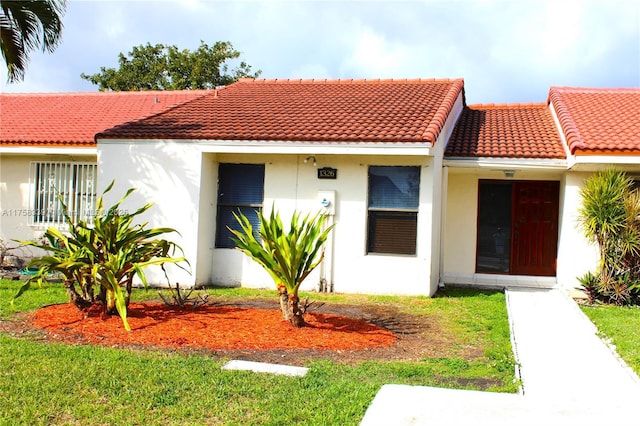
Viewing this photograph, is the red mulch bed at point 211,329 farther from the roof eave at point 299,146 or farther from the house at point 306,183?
the roof eave at point 299,146

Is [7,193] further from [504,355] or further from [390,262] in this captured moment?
[504,355]

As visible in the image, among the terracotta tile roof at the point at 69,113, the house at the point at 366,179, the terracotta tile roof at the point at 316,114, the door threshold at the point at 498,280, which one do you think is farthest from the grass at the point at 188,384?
the terracotta tile roof at the point at 69,113

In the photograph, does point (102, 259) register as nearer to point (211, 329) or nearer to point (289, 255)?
point (211, 329)

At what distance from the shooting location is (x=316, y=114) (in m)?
12.8

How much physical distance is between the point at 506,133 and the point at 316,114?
463cm

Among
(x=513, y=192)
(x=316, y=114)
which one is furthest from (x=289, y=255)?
(x=513, y=192)

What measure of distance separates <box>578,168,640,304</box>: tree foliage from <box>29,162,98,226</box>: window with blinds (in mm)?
10609

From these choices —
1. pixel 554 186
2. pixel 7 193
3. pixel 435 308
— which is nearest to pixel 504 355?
pixel 435 308

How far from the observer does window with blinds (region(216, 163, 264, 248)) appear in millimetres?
12148

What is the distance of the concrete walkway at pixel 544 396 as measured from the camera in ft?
15.3

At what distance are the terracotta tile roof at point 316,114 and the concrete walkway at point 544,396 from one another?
4.60 metres

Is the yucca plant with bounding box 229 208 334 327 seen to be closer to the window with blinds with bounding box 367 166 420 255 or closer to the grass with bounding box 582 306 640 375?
the grass with bounding box 582 306 640 375

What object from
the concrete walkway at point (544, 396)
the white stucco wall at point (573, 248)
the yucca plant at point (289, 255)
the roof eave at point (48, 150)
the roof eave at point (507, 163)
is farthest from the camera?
the roof eave at point (48, 150)

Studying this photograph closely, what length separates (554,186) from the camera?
44.3 ft
